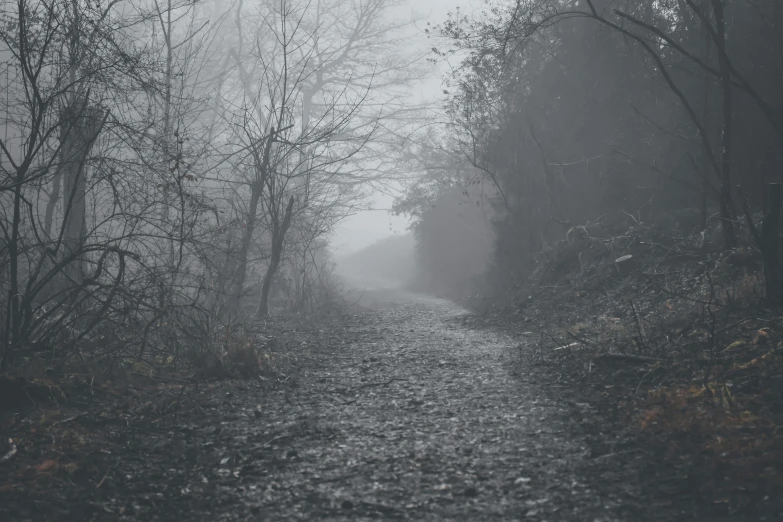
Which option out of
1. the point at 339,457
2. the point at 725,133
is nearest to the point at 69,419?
the point at 339,457

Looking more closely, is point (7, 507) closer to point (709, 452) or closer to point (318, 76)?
point (709, 452)

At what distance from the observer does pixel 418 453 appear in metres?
4.33

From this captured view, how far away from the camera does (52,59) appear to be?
5965 millimetres

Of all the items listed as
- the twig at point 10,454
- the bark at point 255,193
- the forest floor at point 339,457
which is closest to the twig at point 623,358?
the forest floor at point 339,457

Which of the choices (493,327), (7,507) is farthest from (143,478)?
(493,327)

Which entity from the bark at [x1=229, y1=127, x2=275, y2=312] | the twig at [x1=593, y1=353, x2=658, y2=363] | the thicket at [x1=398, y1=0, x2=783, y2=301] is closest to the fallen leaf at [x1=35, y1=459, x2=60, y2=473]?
the twig at [x1=593, y1=353, x2=658, y2=363]

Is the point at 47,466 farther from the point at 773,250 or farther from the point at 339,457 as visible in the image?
the point at 773,250

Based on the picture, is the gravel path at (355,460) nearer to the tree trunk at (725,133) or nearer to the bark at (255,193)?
the tree trunk at (725,133)

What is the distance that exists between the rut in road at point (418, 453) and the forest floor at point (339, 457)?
14 mm

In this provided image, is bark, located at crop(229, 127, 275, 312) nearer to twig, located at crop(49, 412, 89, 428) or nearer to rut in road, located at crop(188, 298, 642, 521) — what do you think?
rut in road, located at crop(188, 298, 642, 521)

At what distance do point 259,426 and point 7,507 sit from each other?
6.24ft

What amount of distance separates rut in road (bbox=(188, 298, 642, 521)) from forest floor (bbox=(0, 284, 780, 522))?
0.05ft

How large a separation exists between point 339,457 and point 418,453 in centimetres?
56

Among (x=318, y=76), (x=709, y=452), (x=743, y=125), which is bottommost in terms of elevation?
(x=709, y=452)
